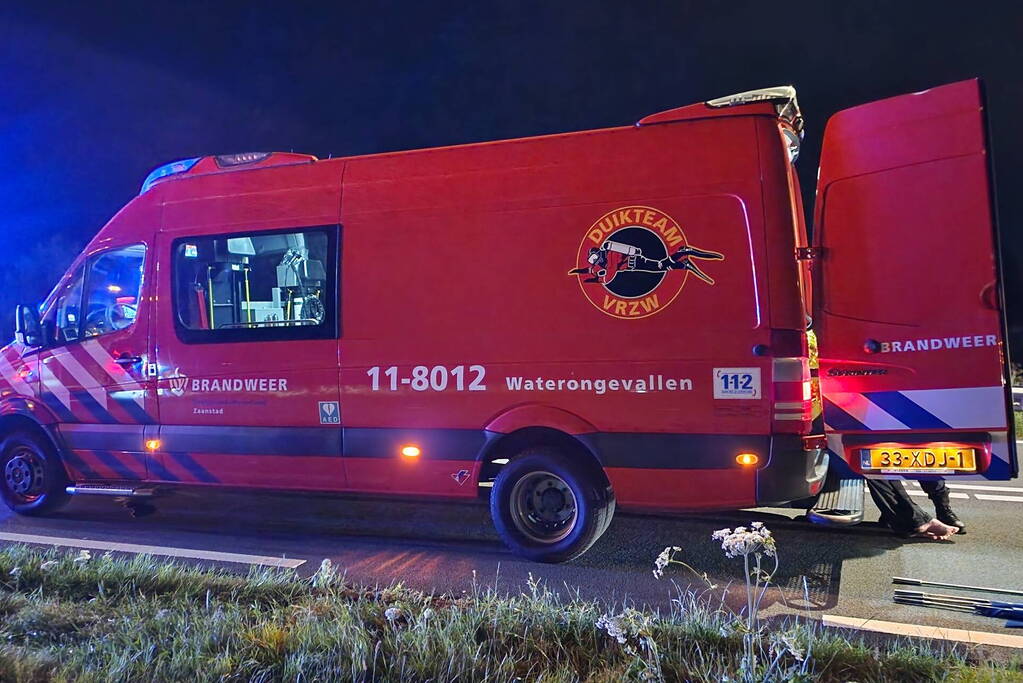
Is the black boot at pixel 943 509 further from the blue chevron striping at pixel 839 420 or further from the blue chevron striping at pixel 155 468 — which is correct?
the blue chevron striping at pixel 155 468

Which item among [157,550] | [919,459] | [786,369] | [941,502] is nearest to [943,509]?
[941,502]

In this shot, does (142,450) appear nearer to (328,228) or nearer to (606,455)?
(328,228)

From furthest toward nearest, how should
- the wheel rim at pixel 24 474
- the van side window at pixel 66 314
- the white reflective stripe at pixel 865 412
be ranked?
the wheel rim at pixel 24 474
the van side window at pixel 66 314
the white reflective stripe at pixel 865 412

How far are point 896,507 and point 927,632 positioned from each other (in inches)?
71.0

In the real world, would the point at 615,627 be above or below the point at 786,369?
below

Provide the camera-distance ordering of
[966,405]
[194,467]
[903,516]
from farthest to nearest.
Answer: [194,467]
[903,516]
[966,405]

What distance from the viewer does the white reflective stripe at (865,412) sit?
467 centimetres

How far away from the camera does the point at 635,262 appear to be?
486 centimetres

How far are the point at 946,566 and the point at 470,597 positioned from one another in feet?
9.53

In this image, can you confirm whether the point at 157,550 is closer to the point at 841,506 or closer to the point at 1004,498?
the point at 841,506

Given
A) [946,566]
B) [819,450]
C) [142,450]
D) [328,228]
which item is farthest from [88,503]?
[946,566]

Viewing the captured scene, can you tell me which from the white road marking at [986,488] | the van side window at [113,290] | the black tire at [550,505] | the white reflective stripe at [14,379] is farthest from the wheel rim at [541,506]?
the white reflective stripe at [14,379]

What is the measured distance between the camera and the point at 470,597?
167 inches

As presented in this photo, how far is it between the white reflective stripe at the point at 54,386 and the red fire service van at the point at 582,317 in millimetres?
772
